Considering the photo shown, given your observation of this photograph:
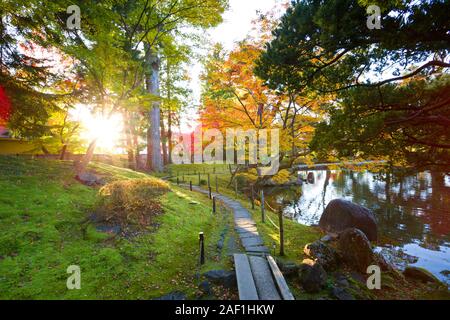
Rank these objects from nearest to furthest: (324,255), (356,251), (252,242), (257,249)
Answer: (324,255) → (257,249) → (356,251) → (252,242)

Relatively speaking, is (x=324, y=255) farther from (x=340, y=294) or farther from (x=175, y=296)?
(x=175, y=296)

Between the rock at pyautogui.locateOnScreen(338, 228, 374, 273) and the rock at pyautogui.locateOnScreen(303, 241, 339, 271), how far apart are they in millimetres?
537

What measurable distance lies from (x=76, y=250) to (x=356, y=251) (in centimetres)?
906

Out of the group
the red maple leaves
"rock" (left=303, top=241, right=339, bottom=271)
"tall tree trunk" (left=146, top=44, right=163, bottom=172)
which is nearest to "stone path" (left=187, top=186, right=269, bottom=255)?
"rock" (left=303, top=241, right=339, bottom=271)

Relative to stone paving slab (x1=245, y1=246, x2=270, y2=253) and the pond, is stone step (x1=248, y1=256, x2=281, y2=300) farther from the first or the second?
the pond

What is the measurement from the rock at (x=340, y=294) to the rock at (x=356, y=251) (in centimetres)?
220

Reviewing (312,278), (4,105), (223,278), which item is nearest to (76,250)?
(223,278)

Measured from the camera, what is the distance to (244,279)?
5559mm

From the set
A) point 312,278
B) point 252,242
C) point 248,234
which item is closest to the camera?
point 312,278

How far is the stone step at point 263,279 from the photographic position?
5.09m

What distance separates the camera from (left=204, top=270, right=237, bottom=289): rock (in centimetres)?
568

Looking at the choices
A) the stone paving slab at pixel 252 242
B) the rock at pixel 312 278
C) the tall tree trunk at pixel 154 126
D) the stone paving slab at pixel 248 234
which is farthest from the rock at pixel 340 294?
the tall tree trunk at pixel 154 126

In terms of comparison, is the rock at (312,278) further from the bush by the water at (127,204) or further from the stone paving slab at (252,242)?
the bush by the water at (127,204)

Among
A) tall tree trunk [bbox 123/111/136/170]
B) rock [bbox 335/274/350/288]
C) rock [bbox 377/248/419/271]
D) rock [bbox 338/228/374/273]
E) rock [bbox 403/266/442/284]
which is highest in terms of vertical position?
tall tree trunk [bbox 123/111/136/170]
